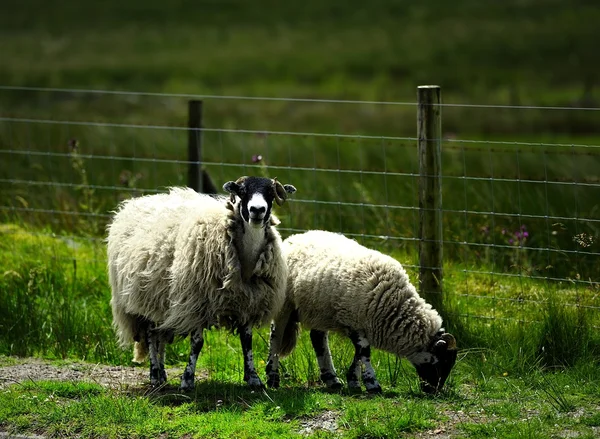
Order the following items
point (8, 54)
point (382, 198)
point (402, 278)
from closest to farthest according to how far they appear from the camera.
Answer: point (402, 278) < point (382, 198) < point (8, 54)

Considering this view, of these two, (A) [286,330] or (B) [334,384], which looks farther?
(A) [286,330]

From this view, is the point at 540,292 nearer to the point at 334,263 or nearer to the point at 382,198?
the point at 334,263

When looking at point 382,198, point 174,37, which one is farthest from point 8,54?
point 382,198

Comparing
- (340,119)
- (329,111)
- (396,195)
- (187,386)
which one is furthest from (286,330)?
(329,111)

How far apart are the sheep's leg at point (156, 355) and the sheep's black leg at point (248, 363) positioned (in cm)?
81

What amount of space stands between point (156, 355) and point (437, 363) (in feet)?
7.65

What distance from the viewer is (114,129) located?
25.2 meters

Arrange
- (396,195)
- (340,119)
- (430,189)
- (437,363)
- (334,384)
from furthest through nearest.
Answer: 1. (340,119)
2. (396,195)
3. (430,189)
4. (334,384)
5. (437,363)

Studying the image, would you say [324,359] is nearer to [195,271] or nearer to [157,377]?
[195,271]

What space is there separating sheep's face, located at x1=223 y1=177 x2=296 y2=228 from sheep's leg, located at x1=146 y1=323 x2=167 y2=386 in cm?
137

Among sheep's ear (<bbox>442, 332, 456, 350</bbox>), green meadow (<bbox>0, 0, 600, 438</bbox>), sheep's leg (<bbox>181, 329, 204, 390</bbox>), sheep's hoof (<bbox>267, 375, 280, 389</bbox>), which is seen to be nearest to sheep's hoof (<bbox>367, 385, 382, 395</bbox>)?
green meadow (<bbox>0, 0, 600, 438</bbox>)

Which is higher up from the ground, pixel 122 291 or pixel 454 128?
pixel 454 128

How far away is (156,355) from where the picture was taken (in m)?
9.35

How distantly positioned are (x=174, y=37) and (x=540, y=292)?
49290mm
